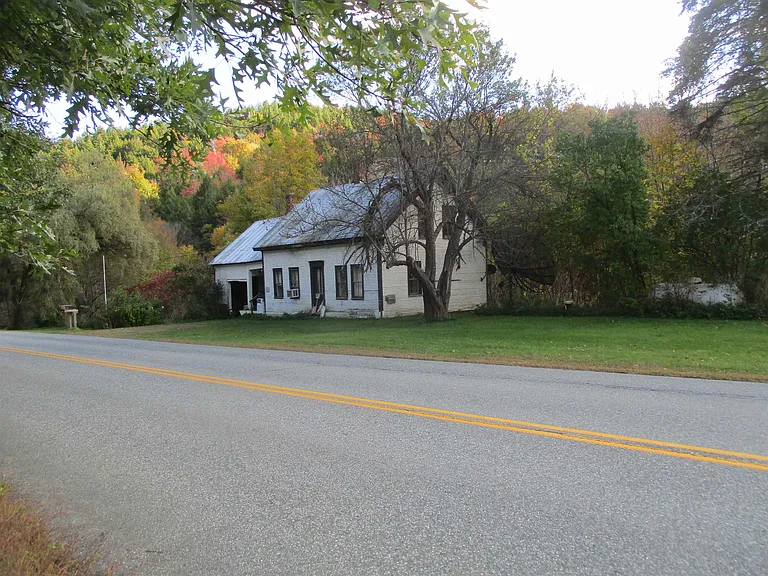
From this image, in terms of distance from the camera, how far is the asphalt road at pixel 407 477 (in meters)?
3.63

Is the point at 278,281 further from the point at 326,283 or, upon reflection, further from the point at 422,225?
the point at 422,225

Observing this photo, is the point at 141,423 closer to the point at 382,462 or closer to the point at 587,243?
the point at 382,462

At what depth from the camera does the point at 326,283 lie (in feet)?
93.5

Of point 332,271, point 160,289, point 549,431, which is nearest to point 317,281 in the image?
point 332,271

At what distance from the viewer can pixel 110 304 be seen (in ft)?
105

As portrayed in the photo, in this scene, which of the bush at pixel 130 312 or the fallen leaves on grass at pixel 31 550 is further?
the bush at pixel 130 312

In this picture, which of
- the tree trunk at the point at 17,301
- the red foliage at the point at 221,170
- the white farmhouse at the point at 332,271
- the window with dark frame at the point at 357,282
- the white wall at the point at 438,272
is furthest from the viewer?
the red foliage at the point at 221,170

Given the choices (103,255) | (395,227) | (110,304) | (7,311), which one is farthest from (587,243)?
(7,311)

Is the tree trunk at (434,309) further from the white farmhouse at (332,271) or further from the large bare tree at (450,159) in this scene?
the white farmhouse at (332,271)

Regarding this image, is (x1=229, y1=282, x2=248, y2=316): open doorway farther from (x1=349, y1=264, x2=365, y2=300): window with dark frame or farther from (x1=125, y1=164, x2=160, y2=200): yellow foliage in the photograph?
(x1=125, y1=164, x2=160, y2=200): yellow foliage

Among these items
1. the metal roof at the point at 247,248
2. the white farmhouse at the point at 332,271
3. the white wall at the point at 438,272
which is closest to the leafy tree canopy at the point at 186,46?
the white farmhouse at the point at 332,271

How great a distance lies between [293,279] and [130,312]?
9166 mm

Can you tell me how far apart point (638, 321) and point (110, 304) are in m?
26.7

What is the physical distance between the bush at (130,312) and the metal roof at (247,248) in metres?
4.98
